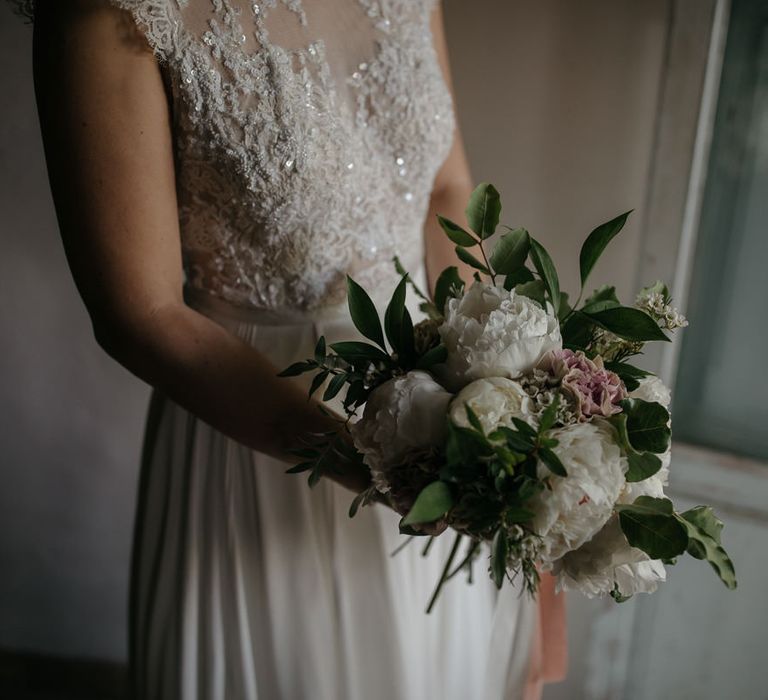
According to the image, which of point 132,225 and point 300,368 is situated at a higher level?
point 132,225

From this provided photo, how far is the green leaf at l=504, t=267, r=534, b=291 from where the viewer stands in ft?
2.30

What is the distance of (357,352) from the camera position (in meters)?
0.69

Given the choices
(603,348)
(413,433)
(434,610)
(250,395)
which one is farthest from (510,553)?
(434,610)

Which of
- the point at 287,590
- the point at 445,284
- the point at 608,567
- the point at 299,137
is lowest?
the point at 287,590

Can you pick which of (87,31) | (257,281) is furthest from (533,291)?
(87,31)

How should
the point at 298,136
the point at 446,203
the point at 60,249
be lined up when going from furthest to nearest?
1. the point at 60,249
2. the point at 446,203
3. the point at 298,136

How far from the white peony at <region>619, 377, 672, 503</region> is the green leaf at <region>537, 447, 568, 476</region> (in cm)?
11

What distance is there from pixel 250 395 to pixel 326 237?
216mm

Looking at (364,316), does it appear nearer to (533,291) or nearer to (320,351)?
(320,351)

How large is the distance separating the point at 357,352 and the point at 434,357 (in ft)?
0.26

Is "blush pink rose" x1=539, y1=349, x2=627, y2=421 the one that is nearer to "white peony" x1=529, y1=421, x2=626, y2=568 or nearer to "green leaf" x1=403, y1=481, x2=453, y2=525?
"white peony" x1=529, y1=421, x2=626, y2=568

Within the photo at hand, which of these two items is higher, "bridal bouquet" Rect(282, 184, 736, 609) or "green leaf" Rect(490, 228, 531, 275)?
"green leaf" Rect(490, 228, 531, 275)

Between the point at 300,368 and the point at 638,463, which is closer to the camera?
the point at 638,463

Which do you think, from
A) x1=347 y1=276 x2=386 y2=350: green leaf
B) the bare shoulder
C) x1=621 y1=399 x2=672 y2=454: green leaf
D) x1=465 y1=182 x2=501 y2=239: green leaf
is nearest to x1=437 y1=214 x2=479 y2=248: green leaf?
x1=465 y1=182 x2=501 y2=239: green leaf
